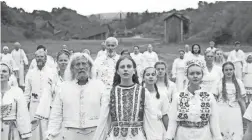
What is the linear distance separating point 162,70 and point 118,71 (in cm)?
362

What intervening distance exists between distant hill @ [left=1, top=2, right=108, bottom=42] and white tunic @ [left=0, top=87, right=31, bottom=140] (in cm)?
4667

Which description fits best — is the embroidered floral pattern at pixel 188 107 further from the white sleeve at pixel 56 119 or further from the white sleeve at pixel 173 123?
the white sleeve at pixel 56 119

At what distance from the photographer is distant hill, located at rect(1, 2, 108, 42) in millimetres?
60934

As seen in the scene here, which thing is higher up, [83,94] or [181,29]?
[181,29]

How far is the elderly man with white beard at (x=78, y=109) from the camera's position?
5828mm

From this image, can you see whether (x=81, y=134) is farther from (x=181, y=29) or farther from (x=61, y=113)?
(x=181, y=29)

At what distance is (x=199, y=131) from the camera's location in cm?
589

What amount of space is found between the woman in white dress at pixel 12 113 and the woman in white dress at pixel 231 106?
391 cm

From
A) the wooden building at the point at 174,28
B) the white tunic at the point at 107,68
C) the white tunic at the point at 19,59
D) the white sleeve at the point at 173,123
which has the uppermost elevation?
the wooden building at the point at 174,28

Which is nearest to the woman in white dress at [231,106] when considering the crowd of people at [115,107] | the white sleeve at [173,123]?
the crowd of people at [115,107]

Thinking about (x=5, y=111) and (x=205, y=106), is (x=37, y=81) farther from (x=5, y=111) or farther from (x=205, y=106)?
(x=205, y=106)

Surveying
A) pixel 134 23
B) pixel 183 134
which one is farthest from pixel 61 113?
pixel 134 23

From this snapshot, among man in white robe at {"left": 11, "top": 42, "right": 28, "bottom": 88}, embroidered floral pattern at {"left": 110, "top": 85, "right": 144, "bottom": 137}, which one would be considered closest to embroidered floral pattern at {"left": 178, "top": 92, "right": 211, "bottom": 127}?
embroidered floral pattern at {"left": 110, "top": 85, "right": 144, "bottom": 137}

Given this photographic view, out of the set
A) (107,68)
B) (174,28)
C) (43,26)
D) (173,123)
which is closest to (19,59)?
(107,68)
